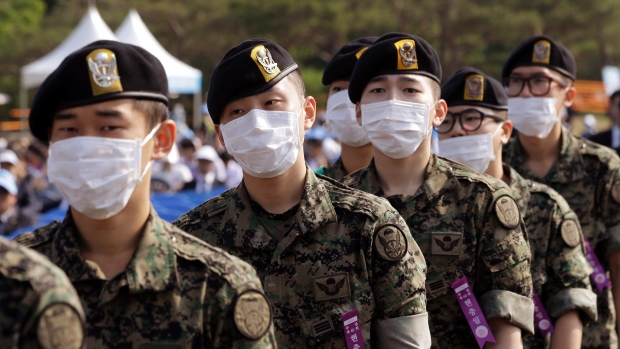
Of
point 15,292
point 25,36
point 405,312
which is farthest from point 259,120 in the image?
point 25,36

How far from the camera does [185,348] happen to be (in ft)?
9.43

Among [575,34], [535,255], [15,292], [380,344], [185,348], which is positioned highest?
[15,292]

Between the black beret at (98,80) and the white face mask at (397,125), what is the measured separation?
5.70 ft

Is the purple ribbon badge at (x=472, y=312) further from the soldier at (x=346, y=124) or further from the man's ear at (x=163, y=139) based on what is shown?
the man's ear at (x=163, y=139)

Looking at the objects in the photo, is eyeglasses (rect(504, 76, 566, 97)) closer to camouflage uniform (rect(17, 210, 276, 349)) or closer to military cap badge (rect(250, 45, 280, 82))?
military cap badge (rect(250, 45, 280, 82))

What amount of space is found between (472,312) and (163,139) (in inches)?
73.1

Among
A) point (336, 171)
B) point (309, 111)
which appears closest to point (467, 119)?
point (336, 171)

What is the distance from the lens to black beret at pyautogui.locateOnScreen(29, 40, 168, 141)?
2.96 m

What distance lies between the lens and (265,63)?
12.6 ft

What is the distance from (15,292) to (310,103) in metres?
2.10

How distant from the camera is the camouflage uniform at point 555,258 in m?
5.19

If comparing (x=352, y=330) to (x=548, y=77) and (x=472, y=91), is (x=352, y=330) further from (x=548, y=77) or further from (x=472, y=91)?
(x=548, y=77)

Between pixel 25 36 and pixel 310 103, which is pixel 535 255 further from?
pixel 25 36

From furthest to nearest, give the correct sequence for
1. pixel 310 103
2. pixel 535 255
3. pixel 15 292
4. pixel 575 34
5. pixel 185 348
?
pixel 575 34, pixel 535 255, pixel 310 103, pixel 185 348, pixel 15 292
